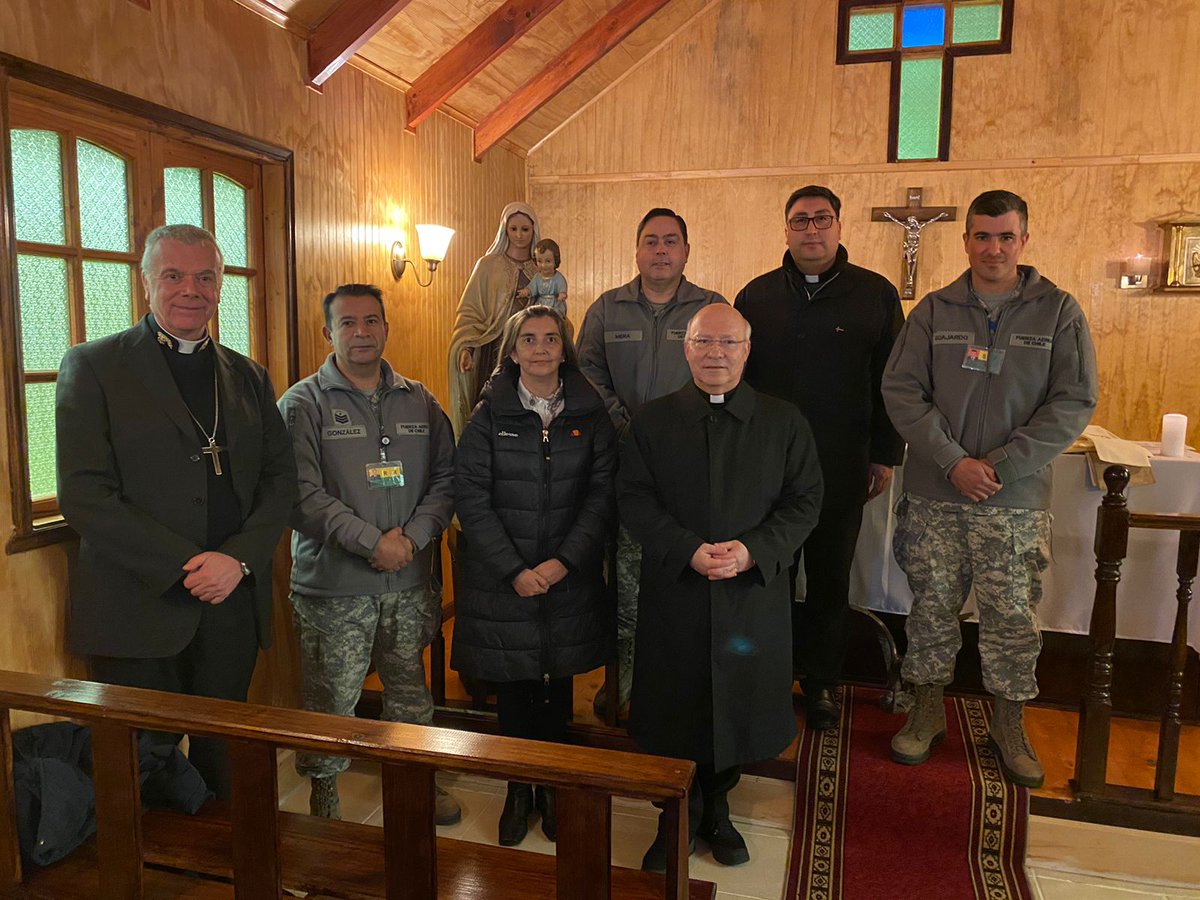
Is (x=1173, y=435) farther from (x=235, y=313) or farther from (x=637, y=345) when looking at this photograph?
(x=235, y=313)

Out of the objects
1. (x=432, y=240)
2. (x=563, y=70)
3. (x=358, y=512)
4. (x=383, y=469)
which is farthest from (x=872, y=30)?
(x=358, y=512)

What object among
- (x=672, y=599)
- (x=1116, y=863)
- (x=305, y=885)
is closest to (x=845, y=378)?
(x=672, y=599)

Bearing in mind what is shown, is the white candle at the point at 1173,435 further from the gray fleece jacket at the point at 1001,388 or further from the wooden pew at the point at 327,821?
the wooden pew at the point at 327,821

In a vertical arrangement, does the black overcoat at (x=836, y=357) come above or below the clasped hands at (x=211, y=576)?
above

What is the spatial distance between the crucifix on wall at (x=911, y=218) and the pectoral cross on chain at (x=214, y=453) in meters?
4.59

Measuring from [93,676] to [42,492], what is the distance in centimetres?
51

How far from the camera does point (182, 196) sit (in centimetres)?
274

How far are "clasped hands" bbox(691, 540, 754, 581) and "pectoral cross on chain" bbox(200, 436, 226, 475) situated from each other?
1161 millimetres

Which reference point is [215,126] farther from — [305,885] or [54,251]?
[305,885]

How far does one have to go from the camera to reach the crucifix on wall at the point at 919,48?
545 cm

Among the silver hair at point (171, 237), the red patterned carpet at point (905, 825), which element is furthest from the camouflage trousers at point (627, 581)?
the silver hair at point (171, 237)

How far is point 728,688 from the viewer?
218cm

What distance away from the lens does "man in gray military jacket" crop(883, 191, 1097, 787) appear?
2320mm

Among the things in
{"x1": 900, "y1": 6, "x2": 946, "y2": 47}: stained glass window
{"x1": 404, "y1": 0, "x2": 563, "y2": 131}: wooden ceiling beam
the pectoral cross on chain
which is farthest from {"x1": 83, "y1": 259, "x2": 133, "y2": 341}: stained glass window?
{"x1": 900, "y1": 6, "x2": 946, "y2": 47}: stained glass window
